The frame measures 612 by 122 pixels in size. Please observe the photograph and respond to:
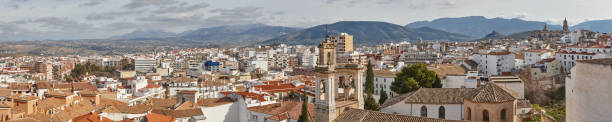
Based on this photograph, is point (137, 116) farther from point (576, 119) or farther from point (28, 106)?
point (576, 119)

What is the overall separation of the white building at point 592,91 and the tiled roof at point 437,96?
834 cm

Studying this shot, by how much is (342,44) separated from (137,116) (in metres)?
81.6

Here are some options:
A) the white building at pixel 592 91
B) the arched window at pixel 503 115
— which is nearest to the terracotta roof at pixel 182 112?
the arched window at pixel 503 115

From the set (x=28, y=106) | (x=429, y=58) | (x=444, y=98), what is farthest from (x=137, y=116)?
(x=429, y=58)

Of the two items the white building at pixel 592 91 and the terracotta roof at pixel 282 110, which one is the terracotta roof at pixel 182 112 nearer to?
the terracotta roof at pixel 282 110

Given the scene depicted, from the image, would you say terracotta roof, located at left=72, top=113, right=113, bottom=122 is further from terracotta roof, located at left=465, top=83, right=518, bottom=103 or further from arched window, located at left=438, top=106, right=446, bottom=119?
terracotta roof, located at left=465, top=83, right=518, bottom=103

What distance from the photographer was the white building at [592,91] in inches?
365

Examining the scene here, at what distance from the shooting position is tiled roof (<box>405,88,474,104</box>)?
19.3m

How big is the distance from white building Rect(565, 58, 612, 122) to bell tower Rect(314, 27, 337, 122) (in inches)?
241

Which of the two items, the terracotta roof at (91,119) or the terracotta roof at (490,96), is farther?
the terracotta roof at (91,119)

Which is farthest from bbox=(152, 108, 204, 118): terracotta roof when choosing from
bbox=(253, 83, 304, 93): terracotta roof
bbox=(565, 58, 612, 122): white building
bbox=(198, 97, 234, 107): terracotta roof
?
bbox=(565, 58, 612, 122): white building

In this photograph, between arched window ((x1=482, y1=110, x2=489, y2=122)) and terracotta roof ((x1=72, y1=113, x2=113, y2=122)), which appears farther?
terracotta roof ((x1=72, y1=113, x2=113, y2=122))

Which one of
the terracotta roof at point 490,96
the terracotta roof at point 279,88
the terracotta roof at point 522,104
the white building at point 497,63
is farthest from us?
the white building at point 497,63

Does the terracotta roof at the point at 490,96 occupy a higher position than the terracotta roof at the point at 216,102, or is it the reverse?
the terracotta roof at the point at 490,96
